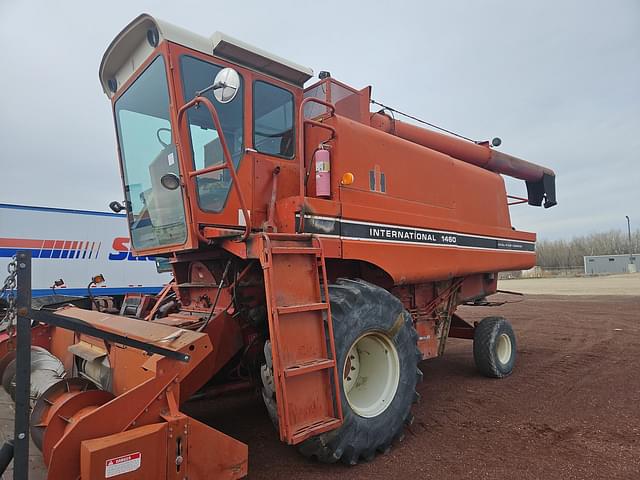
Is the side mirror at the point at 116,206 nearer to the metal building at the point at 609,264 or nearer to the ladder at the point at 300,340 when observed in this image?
the ladder at the point at 300,340

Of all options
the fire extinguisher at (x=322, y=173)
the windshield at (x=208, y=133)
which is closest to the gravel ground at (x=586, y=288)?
the fire extinguisher at (x=322, y=173)

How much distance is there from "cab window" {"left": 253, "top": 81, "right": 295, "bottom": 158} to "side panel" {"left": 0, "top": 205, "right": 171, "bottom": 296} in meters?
7.48

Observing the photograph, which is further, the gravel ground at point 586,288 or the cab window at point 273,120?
the gravel ground at point 586,288

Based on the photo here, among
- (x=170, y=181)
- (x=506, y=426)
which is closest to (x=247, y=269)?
(x=170, y=181)

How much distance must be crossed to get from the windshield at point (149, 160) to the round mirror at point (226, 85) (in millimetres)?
1038

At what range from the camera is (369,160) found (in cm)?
448

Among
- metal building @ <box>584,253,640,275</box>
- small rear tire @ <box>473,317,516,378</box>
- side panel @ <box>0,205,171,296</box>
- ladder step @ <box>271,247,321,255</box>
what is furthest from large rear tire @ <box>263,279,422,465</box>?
metal building @ <box>584,253,640,275</box>

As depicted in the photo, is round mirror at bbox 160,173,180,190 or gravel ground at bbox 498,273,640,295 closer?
round mirror at bbox 160,173,180,190

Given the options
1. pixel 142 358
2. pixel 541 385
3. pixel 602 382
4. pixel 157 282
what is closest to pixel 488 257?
pixel 541 385

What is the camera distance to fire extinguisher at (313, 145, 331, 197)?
13.2 ft

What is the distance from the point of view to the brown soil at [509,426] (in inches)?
133

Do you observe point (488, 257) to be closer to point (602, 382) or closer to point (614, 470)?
point (602, 382)

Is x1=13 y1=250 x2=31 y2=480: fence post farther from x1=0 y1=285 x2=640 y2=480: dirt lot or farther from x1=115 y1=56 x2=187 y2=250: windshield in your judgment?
x1=115 y1=56 x2=187 y2=250: windshield

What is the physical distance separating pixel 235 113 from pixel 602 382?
18.1 ft
